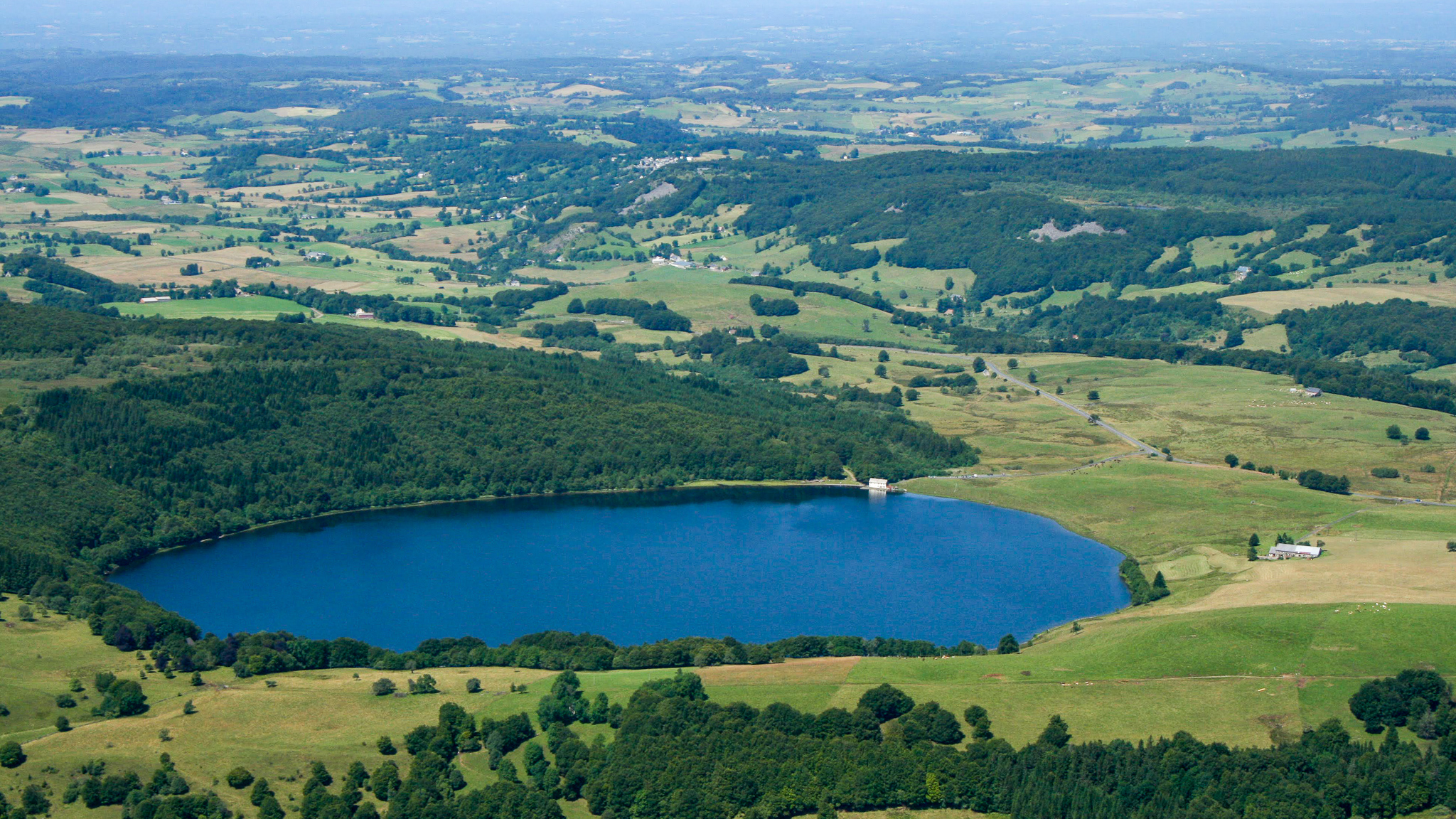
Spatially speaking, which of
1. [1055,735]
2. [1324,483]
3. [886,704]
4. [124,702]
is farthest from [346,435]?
[1324,483]

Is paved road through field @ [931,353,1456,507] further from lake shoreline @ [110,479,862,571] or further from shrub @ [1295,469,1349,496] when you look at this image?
lake shoreline @ [110,479,862,571]

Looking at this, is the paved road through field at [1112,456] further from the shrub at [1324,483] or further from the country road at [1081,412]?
the shrub at [1324,483]

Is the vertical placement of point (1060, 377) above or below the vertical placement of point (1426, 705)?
below

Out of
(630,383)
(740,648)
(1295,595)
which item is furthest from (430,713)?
(630,383)

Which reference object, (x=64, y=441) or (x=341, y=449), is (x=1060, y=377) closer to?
(x=341, y=449)

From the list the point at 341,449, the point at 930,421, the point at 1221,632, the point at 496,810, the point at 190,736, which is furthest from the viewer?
the point at 930,421

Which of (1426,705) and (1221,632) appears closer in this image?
(1426,705)

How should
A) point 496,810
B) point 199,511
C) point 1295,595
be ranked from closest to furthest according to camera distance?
point 496,810
point 1295,595
point 199,511

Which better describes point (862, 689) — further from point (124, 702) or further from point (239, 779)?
point (124, 702)
